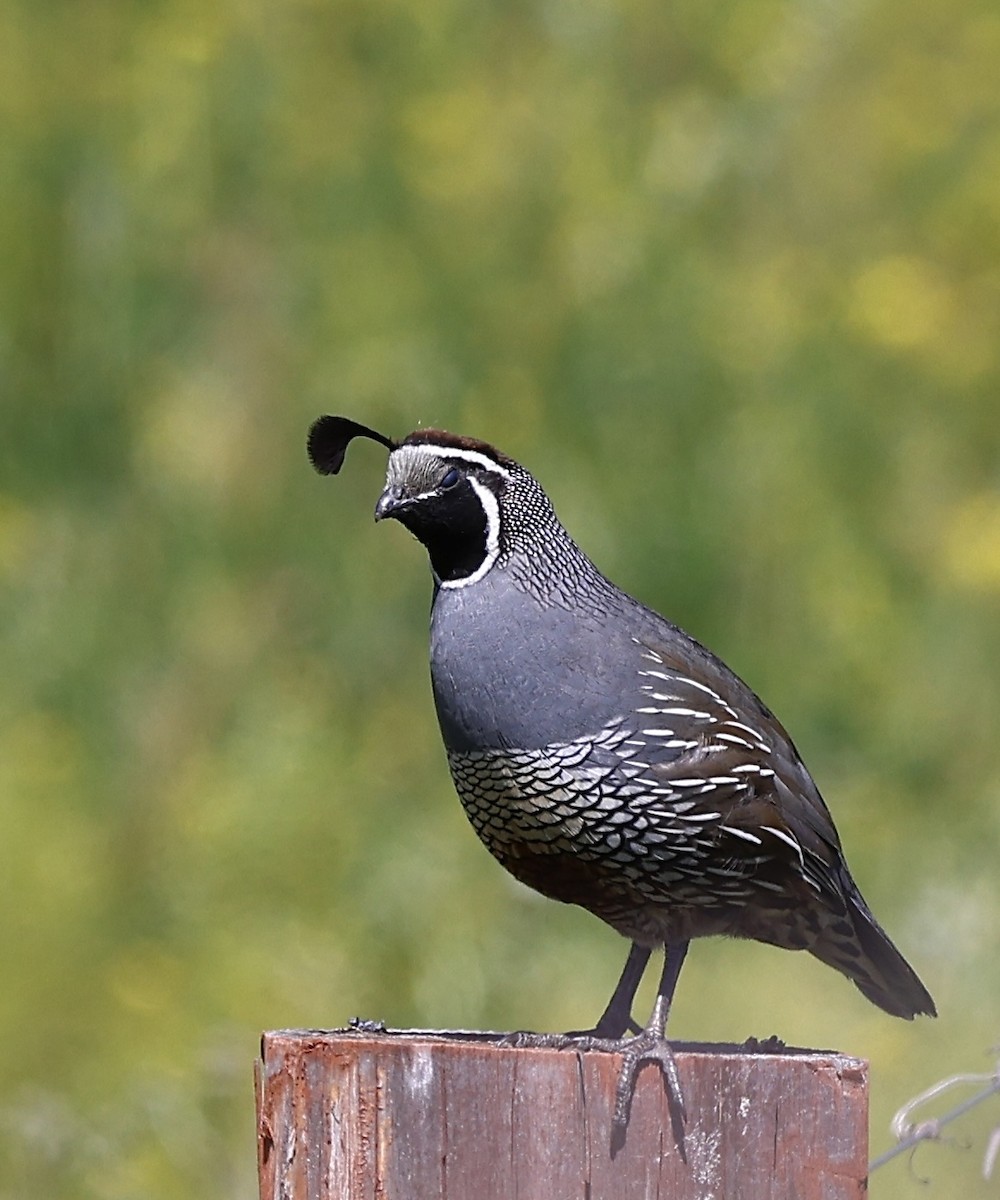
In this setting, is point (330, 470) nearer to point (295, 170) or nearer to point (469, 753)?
point (469, 753)

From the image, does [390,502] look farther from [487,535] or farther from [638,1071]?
[638,1071]

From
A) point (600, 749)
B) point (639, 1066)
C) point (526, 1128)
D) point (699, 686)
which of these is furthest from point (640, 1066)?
point (699, 686)

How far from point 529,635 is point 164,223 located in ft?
16.5

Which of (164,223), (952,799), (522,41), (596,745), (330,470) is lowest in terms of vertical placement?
(596,745)

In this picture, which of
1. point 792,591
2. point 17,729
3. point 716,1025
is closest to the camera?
point 716,1025

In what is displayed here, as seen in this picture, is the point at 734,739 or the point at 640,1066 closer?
the point at 640,1066

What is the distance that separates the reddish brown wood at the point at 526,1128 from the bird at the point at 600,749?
79cm

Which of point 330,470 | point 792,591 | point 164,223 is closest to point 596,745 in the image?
point 330,470

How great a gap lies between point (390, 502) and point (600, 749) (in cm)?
47

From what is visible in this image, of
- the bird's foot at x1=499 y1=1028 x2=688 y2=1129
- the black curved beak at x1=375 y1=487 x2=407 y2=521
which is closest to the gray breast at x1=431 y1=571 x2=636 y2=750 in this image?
the black curved beak at x1=375 y1=487 x2=407 y2=521

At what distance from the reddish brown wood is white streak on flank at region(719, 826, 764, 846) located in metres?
0.96

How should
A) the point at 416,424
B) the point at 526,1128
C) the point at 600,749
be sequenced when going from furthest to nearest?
the point at 416,424, the point at 600,749, the point at 526,1128

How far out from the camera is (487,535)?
3258mm

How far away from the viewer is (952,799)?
21.4 feet
